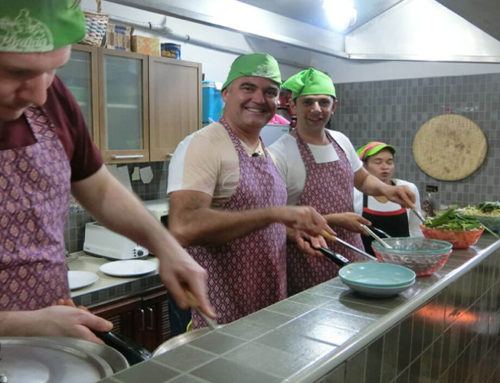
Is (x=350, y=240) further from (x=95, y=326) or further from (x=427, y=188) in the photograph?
(x=427, y=188)

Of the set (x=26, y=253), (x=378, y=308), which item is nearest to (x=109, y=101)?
(x=26, y=253)

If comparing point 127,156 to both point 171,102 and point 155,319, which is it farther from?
point 155,319

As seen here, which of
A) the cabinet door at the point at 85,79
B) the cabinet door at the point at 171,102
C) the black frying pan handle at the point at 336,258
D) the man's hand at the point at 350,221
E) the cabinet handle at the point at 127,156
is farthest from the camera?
the cabinet door at the point at 171,102

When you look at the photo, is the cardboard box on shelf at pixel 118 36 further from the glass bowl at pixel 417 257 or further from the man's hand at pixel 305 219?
the glass bowl at pixel 417 257

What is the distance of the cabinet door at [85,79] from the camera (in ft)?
10.3

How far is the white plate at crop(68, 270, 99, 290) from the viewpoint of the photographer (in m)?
2.75

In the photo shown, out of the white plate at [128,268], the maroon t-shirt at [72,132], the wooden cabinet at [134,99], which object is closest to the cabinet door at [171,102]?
the wooden cabinet at [134,99]

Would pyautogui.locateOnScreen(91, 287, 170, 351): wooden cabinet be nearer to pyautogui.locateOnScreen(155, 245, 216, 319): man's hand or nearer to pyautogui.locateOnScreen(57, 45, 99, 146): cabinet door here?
pyautogui.locateOnScreen(57, 45, 99, 146): cabinet door

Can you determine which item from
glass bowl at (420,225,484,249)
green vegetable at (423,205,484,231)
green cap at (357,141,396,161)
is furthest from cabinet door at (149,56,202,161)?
glass bowl at (420,225,484,249)

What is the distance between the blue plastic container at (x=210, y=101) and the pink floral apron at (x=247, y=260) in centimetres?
196

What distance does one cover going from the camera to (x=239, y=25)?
7.11 feet

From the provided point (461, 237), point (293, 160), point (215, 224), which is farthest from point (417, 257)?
point (293, 160)

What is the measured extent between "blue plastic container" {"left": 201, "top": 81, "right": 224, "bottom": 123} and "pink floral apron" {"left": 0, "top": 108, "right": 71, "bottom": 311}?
2.71 metres

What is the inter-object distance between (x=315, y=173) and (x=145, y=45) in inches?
69.1
